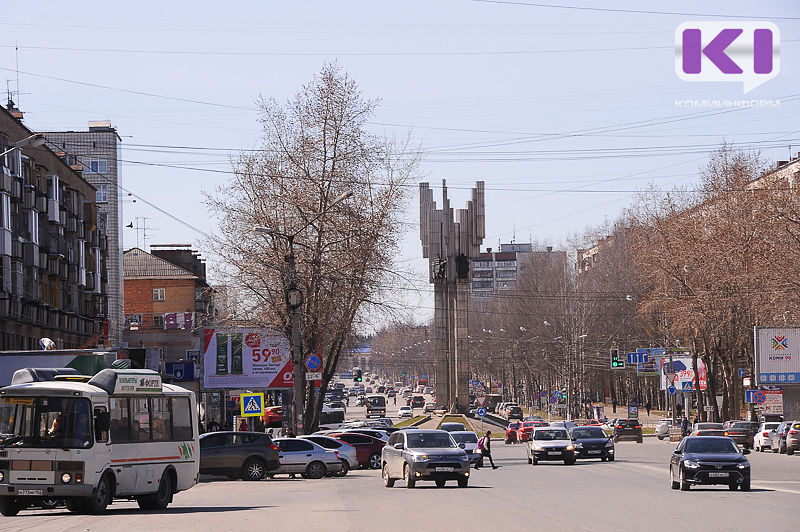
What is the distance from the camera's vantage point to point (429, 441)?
89.0ft

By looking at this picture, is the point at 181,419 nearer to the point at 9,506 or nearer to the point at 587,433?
the point at 9,506

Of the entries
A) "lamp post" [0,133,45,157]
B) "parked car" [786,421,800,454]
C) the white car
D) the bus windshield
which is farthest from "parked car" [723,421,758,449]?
the bus windshield

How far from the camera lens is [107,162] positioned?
8881 cm

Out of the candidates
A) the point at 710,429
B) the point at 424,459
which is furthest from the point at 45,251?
the point at 424,459

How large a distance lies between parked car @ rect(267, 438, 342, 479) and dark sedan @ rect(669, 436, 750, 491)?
13.7m

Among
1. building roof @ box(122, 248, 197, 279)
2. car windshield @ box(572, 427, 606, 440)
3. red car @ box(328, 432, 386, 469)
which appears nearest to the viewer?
red car @ box(328, 432, 386, 469)

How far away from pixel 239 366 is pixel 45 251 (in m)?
12.1

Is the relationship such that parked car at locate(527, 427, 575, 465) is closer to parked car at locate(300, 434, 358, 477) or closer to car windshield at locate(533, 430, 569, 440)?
car windshield at locate(533, 430, 569, 440)

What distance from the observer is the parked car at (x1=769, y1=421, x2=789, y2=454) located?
50219mm

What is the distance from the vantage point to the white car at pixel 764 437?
53.4m

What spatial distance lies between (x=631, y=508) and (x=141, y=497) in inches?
353

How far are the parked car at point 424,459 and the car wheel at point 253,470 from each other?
659 centimetres

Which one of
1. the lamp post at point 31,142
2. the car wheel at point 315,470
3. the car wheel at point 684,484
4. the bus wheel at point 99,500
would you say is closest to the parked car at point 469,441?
the car wheel at point 315,470

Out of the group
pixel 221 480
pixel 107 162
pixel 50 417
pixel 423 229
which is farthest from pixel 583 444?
pixel 107 162
